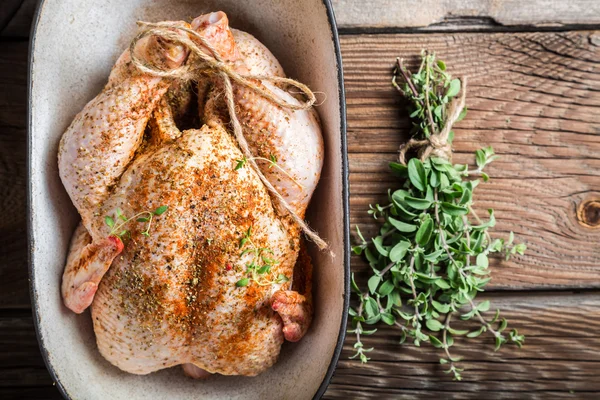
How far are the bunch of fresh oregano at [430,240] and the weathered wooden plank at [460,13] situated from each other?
14 cm

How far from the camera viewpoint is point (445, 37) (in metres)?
1.73

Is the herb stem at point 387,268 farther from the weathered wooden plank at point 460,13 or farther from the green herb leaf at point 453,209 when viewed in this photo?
the weathered wooden plank at point 460,13

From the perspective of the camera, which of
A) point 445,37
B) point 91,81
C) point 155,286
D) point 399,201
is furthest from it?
point 445,37

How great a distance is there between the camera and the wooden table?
171 centimetres

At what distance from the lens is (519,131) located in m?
1.75

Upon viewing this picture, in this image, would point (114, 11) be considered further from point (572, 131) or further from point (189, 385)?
point (572, 131)

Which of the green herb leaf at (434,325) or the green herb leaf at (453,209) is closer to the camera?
the green herb leaf at (453,209)

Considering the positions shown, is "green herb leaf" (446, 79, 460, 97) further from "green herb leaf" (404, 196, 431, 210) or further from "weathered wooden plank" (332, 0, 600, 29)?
"green herb leaf" (404, 196, 431, 210)

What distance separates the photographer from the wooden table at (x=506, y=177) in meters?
1.71

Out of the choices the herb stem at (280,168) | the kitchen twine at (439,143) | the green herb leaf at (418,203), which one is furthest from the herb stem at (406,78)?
the herb stem at (280,168)

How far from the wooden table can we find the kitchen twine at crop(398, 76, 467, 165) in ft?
0.25

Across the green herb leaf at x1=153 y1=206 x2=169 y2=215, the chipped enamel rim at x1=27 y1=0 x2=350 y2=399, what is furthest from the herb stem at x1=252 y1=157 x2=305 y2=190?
the green herb leaf at x1=153 y1=206 x2=169 y2=215

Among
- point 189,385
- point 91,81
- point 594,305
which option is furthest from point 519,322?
point 91,81

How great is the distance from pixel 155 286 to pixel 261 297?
10.3 inches
